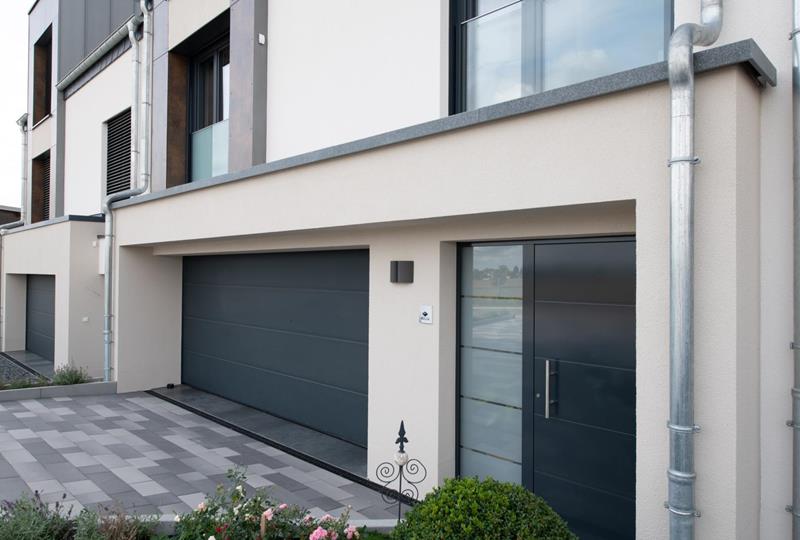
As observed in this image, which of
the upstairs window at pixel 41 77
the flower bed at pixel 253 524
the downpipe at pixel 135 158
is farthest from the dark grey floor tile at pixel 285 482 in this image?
the upstairs window at pixel 41 77

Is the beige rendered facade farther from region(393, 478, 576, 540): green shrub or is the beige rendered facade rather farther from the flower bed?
the flower bed

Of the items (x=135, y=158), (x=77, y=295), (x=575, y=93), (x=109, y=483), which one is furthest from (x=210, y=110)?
(x=575, y=93)

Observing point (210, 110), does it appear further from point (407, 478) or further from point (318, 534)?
point (318, 534)

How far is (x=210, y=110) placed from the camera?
10.4 metres

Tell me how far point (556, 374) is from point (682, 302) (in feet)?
6.54

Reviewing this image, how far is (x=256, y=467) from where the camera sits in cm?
684

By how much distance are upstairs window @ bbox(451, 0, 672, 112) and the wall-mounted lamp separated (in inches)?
60.8

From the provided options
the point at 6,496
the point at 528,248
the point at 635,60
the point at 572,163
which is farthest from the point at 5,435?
the point at 635,60

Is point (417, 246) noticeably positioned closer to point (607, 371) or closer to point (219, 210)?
point (607, 371)

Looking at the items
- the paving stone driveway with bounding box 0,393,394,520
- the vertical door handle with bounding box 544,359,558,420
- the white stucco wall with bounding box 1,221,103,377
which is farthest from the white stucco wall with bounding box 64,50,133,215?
the vertical door handle with bounding box 544,359,558,420

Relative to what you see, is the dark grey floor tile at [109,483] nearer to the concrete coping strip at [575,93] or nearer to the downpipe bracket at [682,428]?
the concrete coping strip at [575,93]

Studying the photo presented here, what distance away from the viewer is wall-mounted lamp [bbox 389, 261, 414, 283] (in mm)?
5992

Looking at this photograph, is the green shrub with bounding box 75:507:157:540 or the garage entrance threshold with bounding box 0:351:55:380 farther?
the garage entrance threshold with bounding box 0:351:55:380

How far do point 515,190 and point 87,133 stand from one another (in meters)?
13.1
